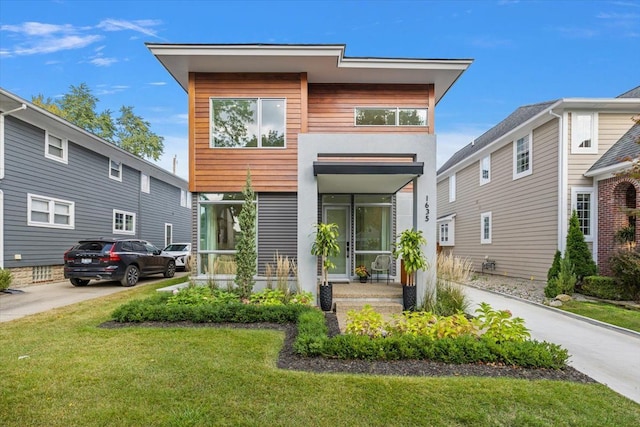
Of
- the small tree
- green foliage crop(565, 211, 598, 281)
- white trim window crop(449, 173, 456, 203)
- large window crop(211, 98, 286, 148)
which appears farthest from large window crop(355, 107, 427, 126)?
white trim window crop(449, 173, 456, 203)

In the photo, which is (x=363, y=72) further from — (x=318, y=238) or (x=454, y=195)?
(x=454, y=195)

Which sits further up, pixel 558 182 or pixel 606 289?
pixel 558 182

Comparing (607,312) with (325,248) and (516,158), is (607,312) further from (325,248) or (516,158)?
(516,158)

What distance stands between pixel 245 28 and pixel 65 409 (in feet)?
45.8

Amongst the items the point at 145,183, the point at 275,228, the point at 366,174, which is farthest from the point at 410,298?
the point at 145,183

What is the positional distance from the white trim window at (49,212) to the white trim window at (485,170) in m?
17.6

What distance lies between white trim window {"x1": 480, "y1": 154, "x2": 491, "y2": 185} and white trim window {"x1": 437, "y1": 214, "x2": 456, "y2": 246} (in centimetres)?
370

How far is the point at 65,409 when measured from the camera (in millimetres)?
3105

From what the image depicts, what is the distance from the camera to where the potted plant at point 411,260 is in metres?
6.79

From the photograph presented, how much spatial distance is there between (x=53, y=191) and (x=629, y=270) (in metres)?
17.7

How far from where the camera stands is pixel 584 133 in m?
10.9

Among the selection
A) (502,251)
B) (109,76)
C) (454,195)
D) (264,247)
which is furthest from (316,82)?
(109,76)

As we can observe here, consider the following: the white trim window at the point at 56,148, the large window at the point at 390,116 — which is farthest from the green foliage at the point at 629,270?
the white trim window at the point at 56,148

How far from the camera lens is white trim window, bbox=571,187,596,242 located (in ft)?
35.2
